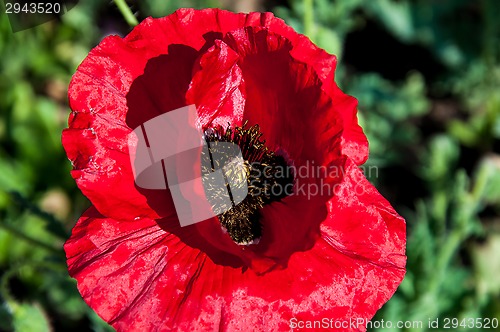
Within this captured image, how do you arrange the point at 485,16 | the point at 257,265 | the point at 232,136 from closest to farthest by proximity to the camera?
the point at 257,265
the point at 232,136
the point at 485,16

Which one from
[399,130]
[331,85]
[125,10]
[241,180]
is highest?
[125,10]

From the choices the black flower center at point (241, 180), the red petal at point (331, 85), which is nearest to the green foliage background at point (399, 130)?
the black flower center at point (241, 180)

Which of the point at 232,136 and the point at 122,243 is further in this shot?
the point at 232,136

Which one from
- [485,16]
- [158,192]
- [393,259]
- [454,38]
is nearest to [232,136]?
[158,192]

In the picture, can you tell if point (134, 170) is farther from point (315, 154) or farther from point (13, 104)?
point (13, 104)

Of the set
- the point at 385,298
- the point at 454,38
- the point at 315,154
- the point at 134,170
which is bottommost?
the point at 454,38

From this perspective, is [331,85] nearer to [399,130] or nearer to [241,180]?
[241,180]

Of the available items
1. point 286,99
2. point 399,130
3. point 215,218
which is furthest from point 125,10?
point 399,130

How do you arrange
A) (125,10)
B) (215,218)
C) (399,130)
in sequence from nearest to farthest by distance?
(215,218) < (125,10) < (399,130)
